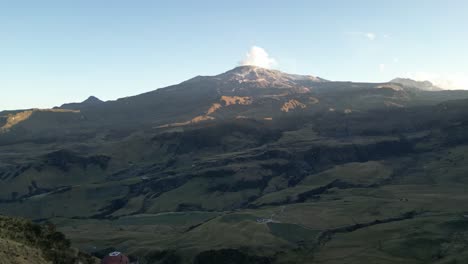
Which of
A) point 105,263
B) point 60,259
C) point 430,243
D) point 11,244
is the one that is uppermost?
point 11,244

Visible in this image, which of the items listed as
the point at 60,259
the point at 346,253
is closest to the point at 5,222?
the point at 60,259

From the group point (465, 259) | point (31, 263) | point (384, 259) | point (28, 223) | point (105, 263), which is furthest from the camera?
point (384, 259)

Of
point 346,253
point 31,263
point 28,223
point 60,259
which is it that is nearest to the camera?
point 31,263

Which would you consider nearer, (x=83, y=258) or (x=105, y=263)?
(x=83, y=258)

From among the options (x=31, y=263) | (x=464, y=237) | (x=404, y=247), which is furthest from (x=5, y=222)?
(x=464, y=237)

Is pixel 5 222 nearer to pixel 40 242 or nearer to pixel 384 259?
pixel 40 242

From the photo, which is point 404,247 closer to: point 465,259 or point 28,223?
point 465,259

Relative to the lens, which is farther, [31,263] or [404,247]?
Answer: [404,247]

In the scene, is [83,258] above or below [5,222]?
below

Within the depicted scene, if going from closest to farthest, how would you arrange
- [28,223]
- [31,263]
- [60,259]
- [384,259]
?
1. [31,263]
2. [60,259]
3. [28,223]
4. [384,259]
